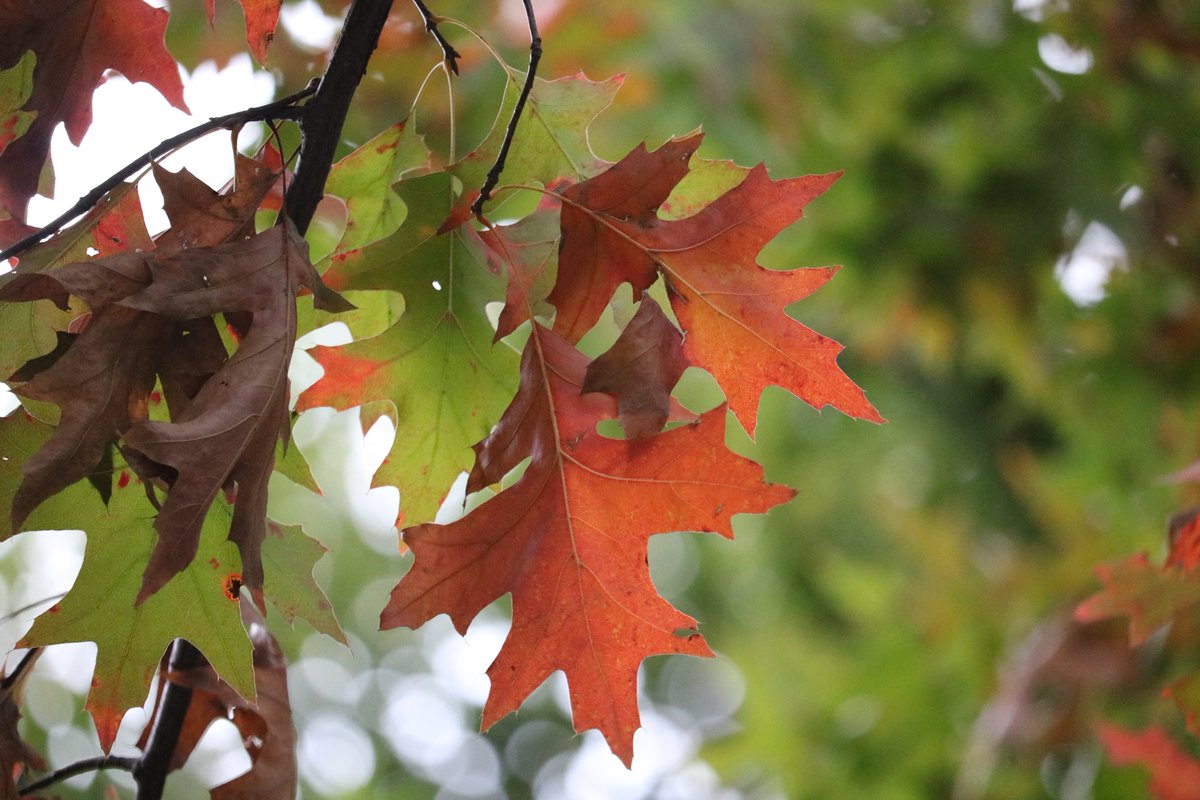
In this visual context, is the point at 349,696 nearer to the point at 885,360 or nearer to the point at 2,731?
the point at 885,360

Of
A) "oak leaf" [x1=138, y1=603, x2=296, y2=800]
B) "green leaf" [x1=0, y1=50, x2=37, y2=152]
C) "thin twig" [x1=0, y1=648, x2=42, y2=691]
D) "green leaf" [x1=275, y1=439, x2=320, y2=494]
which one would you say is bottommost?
"oak leaf" [x1=138, y1=603, x2=296, y2=800]

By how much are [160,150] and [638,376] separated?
1.17 ft

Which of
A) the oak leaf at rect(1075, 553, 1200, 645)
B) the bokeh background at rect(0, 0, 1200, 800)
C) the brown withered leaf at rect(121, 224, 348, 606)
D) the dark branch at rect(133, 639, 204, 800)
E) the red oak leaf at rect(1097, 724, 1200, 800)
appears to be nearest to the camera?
the brown withered leaf at rect(121, 224, 348, 606)

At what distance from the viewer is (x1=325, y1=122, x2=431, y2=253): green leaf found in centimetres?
89

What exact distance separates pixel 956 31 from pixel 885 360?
5.45 feet

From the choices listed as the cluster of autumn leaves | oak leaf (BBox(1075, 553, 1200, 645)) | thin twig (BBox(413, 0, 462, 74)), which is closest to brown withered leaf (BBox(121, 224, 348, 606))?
the cluster of autumn leaves

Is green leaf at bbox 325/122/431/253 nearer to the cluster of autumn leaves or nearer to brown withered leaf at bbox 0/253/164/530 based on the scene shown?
the cluster of autumn leaves

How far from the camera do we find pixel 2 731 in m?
0.80

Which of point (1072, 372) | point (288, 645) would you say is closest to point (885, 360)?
point (1072, 372)

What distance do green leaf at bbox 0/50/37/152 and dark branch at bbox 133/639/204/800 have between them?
0.43m

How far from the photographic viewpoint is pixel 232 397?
645 millimetres

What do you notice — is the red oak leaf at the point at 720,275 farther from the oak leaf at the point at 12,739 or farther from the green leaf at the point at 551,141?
the oak leaf at the point at 12,739

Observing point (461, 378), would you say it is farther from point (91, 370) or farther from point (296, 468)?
point (91, 370)

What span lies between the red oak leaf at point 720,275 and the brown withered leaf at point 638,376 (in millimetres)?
53
